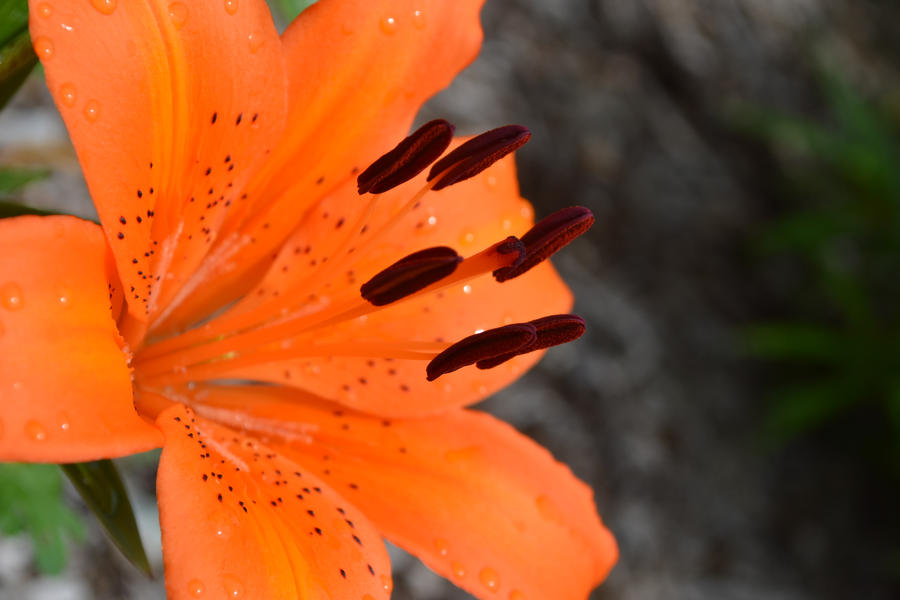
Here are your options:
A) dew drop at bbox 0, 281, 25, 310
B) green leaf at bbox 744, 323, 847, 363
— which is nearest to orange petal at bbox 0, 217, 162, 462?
dew drop at bbox 0, 281, 25, 310

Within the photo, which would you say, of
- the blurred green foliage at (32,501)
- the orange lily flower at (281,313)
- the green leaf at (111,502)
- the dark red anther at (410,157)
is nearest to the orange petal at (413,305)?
the orange lily flower at (281,313)

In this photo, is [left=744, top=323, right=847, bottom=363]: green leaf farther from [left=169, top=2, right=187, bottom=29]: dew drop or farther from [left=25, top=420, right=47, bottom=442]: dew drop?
[left=25, top=420, right=47, bottom=442]: dew drop

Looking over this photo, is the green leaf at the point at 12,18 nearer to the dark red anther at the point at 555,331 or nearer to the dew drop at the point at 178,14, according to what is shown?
the dew drop at the point at 178,14

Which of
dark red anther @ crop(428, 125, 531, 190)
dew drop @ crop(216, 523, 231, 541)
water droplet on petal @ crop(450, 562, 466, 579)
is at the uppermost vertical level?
dark red anther @ crop(428, 125, 531, 190)

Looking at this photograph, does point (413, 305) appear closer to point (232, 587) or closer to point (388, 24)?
point (388, 24)

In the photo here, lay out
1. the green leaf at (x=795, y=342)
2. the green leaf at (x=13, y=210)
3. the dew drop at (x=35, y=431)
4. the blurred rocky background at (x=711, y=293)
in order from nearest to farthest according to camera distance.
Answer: the dew drop at (x=35, y=431)
the green leaf at (x=13, y=210)
the blurred rocky background at (x=711, y=293)
the green leaf at (x=795, y=342)

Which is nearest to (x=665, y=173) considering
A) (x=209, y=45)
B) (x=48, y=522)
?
(x=48, y=522)
